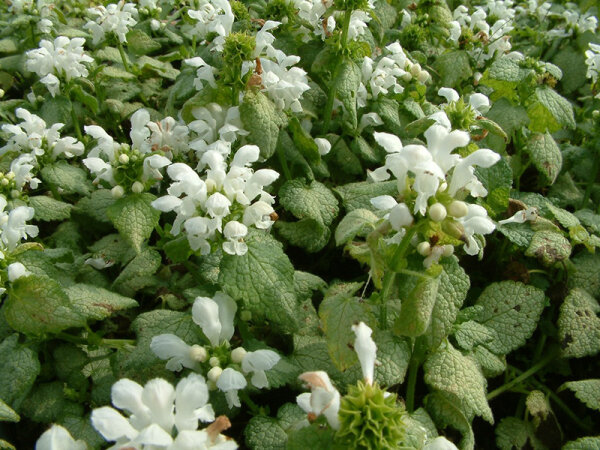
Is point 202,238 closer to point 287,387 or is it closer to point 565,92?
point 287,387

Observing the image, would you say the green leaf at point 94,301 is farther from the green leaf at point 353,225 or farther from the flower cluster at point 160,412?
the green leaf at point 353,225

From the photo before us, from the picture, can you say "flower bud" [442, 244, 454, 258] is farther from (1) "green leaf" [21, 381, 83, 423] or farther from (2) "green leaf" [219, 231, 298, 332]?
(1) "green leaf" [21, 381, 83, 423]

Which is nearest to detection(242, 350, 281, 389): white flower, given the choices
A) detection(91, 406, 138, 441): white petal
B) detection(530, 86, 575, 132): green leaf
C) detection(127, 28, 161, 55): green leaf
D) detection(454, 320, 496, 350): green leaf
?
detection(91, 406, 138, 441): white petal

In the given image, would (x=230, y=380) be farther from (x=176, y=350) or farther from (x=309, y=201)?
(x=309, y=201)

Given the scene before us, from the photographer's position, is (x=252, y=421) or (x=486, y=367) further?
(x=486, y=367)

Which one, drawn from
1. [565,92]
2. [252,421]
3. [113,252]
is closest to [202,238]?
[252,421]

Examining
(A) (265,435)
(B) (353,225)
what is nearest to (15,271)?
(A) (265,435)

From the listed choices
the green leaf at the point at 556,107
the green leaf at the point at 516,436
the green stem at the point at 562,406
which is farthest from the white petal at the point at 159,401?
the green leaf at the point at 556,107
